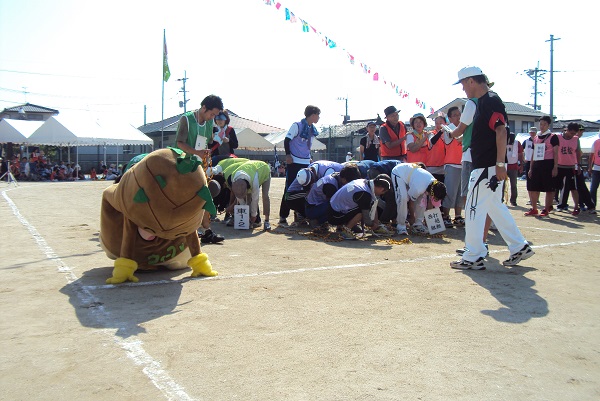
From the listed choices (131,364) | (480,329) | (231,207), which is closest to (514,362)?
(480,329)

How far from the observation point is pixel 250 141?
36031 mm

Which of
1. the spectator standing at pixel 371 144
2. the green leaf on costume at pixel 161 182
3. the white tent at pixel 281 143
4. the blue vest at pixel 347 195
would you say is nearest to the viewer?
the green leaf on costume at pixel 161 182

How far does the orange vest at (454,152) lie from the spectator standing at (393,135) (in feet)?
2.51

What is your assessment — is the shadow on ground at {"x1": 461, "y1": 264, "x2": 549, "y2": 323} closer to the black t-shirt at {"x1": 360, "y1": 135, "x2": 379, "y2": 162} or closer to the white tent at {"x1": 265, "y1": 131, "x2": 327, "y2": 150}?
the black t-shirt at {"x1": 360, "y1": 135, "x2": 379, "y2": 162}

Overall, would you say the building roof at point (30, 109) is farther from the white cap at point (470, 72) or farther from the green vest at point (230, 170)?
the white cap at point (470, 72)

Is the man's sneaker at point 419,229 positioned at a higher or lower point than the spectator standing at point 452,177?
lower

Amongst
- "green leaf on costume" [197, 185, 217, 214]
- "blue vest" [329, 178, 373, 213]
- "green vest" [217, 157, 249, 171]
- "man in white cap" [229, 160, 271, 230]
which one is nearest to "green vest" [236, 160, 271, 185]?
"man in white cap" [229, 160, 271, 230]

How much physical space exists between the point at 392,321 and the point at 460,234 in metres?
4.94

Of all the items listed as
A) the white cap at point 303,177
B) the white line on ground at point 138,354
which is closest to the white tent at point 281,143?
the white cap at point 303,177

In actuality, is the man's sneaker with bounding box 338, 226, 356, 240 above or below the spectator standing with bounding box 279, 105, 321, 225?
below

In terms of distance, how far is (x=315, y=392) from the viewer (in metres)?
2.58

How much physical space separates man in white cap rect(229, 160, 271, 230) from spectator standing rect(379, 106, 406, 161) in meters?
2.14

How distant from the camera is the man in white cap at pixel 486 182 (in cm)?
549

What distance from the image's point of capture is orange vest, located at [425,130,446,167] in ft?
30.3
